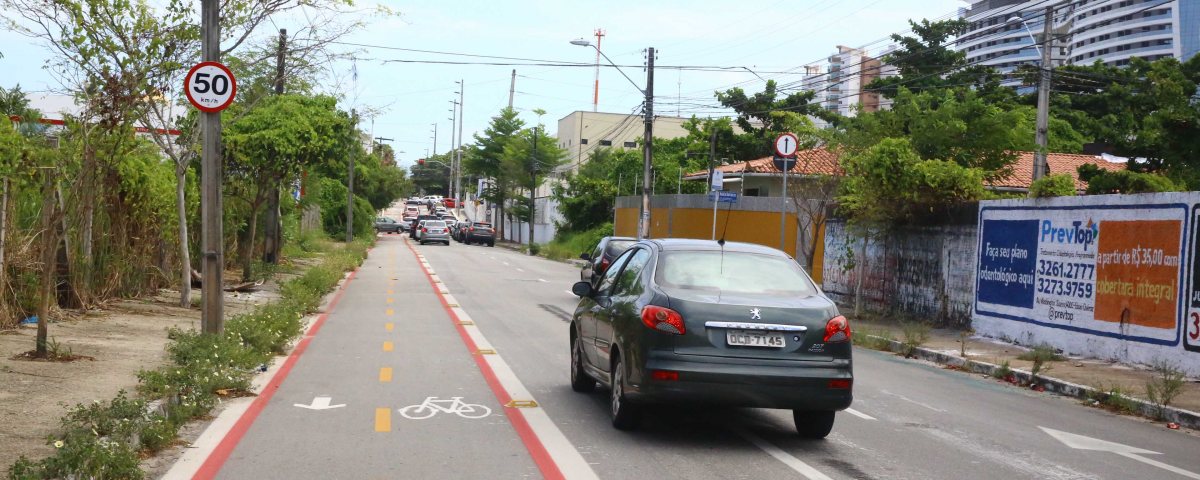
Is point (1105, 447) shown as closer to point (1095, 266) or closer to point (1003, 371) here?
point (1003, 371)

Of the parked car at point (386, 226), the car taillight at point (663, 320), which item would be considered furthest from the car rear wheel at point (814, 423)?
the parked car at point (386, 226)

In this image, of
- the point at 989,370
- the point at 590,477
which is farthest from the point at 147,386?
the point at 989,370

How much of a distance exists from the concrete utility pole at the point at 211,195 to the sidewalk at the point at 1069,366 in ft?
30.8

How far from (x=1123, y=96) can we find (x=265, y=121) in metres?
34.0

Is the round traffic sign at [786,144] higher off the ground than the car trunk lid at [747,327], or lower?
higher

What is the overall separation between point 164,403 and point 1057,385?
9.19m

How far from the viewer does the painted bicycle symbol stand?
27.1ft

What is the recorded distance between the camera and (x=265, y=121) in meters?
19.9

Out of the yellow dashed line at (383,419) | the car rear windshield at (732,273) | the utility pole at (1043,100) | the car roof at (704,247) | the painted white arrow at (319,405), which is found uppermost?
the utility pole at (1043,100)

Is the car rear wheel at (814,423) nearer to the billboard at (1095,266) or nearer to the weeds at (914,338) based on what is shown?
the billboard at (1095,266)

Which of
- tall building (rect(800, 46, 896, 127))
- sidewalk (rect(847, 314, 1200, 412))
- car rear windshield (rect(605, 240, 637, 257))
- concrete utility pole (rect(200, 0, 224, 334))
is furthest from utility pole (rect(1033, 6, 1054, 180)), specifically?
concrete utility pole (rect(200, 0, 224, 334))

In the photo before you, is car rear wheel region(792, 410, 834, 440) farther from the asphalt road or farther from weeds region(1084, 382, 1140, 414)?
weeds region(1084, 382, 1140, 414)

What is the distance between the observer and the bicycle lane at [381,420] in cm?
647

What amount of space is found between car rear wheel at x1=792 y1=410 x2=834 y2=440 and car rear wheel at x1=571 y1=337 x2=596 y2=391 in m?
2.32
